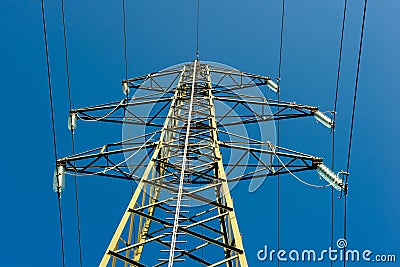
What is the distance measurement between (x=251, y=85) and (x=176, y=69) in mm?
3081

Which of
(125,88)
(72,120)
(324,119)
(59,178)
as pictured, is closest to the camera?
(59,178)

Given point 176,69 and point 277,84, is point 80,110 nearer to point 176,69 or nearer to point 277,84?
point 176,69

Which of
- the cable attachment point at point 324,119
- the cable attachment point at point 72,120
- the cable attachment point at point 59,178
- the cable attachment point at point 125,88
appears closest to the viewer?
the cable attachment point at point 59,178

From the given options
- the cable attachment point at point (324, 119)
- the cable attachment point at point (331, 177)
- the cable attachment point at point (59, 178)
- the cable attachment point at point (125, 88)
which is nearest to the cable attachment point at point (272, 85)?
the cable attachment point at point (324, 119)

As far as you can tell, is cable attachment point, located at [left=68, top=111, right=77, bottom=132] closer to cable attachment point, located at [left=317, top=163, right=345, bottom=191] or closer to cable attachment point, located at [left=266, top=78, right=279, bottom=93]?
cable attachment point, located at [left=317, top=163, right=345, bottom=191]

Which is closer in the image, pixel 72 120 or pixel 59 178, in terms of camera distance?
pixel 59 178

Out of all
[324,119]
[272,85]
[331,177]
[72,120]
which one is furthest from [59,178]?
[272,85]

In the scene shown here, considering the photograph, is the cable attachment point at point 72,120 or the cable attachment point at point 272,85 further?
the cable attachment point at point 272,85

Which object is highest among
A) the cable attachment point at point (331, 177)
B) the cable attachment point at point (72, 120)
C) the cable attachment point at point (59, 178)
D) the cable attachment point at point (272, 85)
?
the cable attachment point at point (272, 85)

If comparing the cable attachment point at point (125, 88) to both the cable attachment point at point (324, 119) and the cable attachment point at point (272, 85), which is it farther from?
the cable attachment point at point (324, 119)

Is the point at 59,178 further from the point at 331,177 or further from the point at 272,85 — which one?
the point at 272,85

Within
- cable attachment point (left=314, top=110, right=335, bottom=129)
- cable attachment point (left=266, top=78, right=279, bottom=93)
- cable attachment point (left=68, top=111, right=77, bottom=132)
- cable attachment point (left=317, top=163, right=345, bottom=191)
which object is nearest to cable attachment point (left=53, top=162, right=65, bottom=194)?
cable attachment point (left=68, top=111, right=77, bottom=132)

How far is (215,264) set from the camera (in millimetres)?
6605

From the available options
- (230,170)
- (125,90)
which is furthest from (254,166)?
(125,90)
